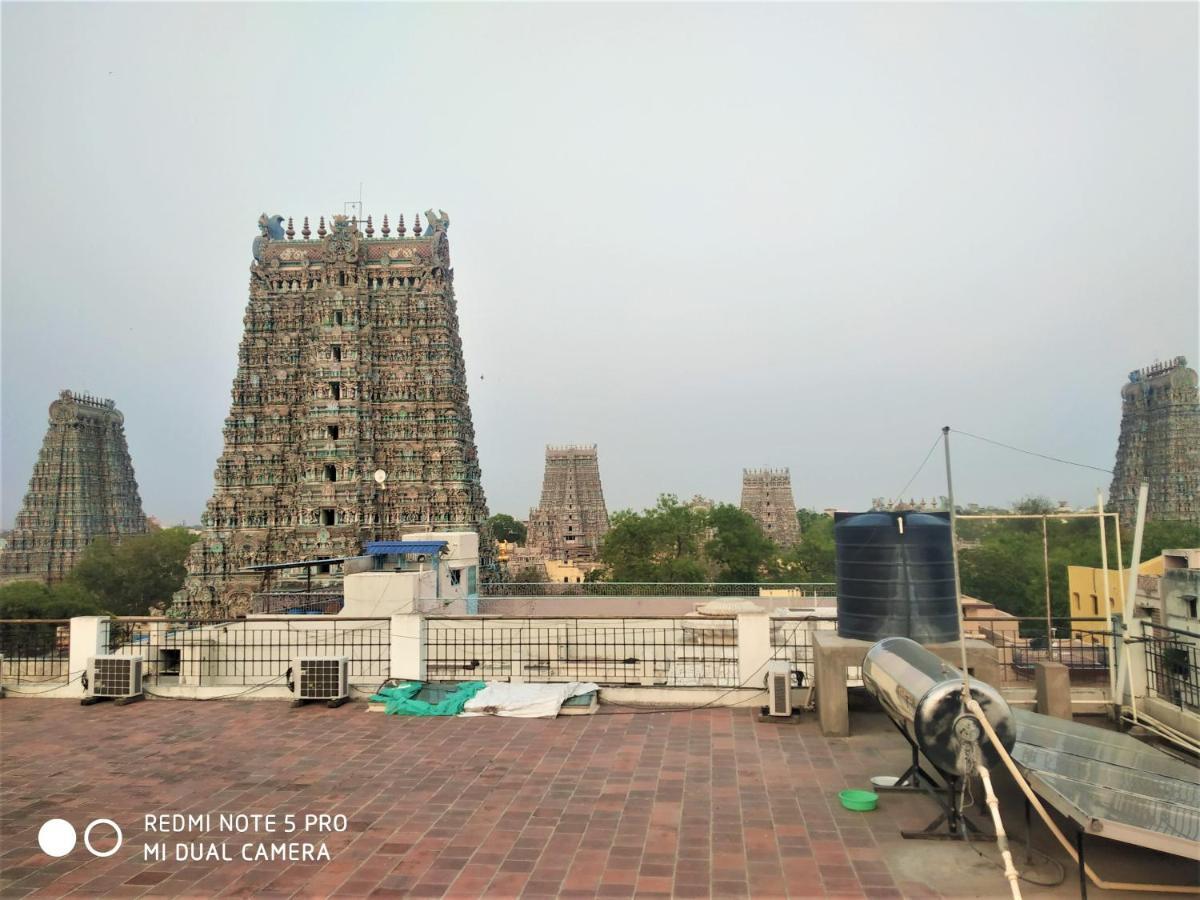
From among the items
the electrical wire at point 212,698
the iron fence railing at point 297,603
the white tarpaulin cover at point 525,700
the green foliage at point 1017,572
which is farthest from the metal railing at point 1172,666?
the green foliage at point 1017,572

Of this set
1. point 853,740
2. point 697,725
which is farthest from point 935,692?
point 697,725

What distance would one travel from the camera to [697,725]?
9.36 m

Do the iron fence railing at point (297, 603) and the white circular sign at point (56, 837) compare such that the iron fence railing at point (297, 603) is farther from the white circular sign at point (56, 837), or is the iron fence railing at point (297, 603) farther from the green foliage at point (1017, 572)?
the green foliage at point (1017, 572)

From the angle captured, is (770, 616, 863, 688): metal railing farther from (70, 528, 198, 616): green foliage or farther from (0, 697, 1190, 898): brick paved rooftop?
(70, 528, 198, 616): green foliage

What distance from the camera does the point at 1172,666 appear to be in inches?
350

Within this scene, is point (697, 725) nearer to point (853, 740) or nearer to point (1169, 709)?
point (853, 740)

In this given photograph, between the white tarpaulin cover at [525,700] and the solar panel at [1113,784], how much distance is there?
5150 millimetres

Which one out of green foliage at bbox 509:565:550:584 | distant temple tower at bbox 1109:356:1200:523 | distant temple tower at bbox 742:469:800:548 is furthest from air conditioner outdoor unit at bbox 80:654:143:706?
distant temple tower at bbox 742:469:800:548

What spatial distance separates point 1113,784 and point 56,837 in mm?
7760

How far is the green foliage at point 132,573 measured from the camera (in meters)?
47.2

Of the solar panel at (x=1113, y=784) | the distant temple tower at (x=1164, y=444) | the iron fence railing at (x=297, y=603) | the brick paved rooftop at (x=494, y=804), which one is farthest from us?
the distant temple tower at (x=1164, y=444)

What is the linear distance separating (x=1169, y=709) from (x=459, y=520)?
2757 centimetres

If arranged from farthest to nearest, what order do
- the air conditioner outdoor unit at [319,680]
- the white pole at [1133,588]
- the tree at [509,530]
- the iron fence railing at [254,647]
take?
the tree at [509,530], the iron fence railing at [254,647], the air conditioner outdoor unit at [319,680], the white pole at [1133,588]

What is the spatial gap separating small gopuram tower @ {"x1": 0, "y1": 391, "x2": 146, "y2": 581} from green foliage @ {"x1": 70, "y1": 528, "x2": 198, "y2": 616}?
352 centimetres
